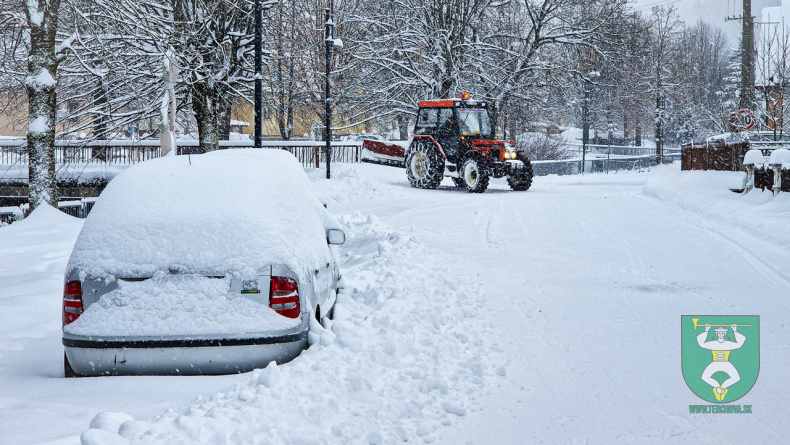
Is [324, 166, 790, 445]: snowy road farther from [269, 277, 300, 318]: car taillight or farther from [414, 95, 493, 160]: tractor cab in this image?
[414, 95, 493, 160]: tractor cab

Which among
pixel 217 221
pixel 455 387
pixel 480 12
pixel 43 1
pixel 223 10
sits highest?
pixel 480 12

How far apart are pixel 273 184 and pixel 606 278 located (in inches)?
207

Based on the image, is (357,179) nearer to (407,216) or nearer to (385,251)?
(407,216)

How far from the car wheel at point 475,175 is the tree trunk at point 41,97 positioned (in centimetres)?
1169

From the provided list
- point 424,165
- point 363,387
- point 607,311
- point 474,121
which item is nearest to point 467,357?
point 363,387

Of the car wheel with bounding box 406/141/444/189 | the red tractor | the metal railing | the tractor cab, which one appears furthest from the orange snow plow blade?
the metal railing

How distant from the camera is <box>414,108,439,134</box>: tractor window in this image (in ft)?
75.8

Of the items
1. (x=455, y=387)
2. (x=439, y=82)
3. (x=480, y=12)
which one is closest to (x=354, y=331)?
(x=455, y=387)

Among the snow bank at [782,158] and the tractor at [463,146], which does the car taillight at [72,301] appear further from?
the tractor at [463,146]

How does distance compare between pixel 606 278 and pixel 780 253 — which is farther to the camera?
pixel 780 253

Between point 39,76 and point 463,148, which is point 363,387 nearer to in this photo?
point 39,76

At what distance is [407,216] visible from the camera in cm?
1617

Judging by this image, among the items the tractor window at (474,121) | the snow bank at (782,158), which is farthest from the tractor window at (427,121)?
the snow bank at (782,158)

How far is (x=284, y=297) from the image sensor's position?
4.71 meters
